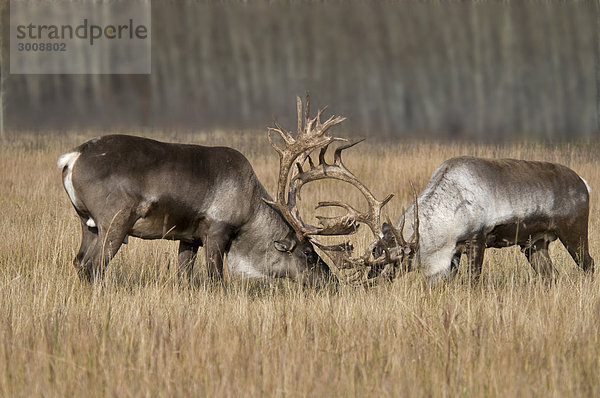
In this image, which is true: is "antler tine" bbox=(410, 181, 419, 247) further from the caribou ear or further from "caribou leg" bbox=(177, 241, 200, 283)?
"caribou leg" bbox=(177, 241, 200, 283)

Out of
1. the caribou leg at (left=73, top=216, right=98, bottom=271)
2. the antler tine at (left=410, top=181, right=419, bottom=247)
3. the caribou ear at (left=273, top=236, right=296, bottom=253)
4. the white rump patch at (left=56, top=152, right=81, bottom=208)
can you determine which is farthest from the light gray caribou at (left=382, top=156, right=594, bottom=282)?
the white rump patch at (left=56, top=152, right=81, bottom=208)

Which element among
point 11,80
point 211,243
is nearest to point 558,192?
point 211,243

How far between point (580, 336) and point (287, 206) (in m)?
3.23

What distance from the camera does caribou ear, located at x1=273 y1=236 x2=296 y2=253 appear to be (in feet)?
24.2

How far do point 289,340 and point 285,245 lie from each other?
2.63 m

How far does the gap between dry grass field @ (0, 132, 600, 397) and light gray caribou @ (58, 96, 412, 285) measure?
0.29 meters

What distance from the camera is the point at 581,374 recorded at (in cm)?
424

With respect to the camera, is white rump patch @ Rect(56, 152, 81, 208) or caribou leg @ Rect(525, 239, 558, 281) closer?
white rump patch @ Rect(56, 152, 81, 208)

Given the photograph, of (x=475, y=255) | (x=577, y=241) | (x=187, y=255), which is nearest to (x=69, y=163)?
(x=187, y=255)

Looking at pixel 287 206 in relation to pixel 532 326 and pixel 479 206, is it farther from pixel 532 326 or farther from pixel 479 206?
pixel 532 326

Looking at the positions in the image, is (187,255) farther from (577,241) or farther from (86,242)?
(577,241)

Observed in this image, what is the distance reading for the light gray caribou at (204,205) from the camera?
21.2 ft

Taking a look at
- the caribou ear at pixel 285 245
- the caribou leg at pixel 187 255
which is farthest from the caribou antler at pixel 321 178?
the caribou leg at pixel 187 255

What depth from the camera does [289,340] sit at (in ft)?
15.7
